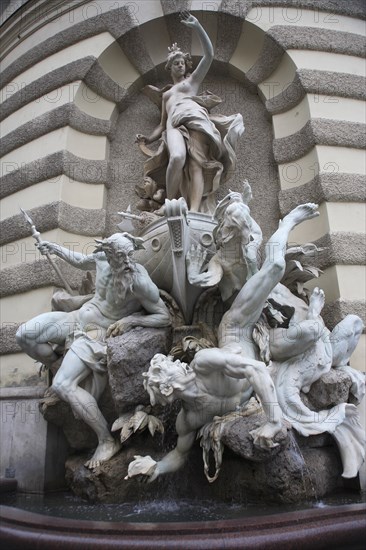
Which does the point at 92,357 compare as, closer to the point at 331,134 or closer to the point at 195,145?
the point at 195,145

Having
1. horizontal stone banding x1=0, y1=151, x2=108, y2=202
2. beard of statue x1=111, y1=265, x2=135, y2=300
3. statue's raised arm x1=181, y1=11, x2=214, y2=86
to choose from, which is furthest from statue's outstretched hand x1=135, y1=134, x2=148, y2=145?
beard of statue x1=111, y1=265, x2=135, y2=300

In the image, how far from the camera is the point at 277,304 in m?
4.33

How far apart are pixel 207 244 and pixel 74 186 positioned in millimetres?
2779

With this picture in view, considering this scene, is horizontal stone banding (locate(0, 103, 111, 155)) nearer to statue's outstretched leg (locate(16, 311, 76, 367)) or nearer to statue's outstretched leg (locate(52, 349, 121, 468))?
statue's outstretched leg (locate(16, 311, 76, 367))

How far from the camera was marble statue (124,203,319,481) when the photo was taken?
2.98 m

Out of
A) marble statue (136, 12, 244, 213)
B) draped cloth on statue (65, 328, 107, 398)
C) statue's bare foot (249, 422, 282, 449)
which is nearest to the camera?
statue's bare foot (249, 422, 282, 449)

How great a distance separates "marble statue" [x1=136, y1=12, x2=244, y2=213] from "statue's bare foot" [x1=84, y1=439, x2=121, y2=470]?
3.01m

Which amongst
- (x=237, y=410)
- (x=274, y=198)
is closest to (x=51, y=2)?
(x=274, y=198)

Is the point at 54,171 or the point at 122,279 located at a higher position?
the point at 54,171

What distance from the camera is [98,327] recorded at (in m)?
4.30

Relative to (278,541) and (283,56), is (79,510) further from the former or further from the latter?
(283,56)

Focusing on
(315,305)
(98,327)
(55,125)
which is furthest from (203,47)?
(98,327)

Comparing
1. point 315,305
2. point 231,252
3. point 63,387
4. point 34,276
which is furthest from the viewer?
point 34,276

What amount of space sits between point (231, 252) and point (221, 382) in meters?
1.21
